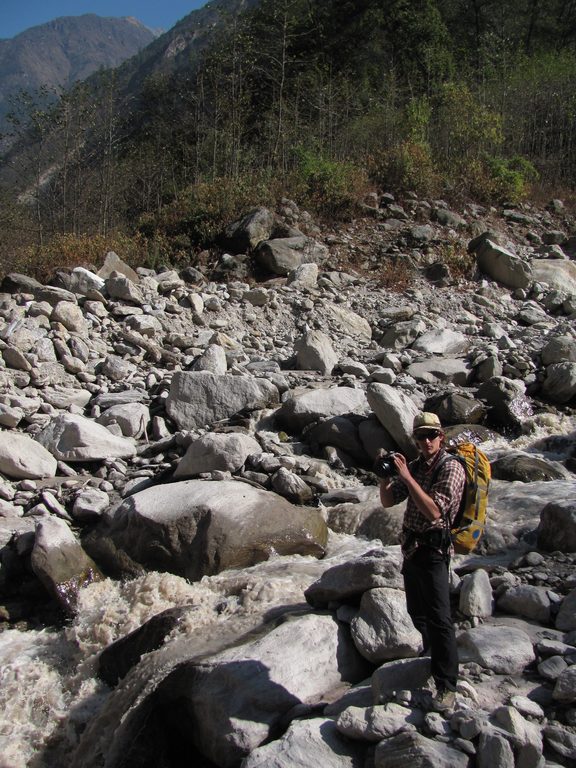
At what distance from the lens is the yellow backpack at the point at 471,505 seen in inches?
117

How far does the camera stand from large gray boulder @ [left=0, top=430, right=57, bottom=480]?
6129mm

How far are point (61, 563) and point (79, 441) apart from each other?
1646 millimetres

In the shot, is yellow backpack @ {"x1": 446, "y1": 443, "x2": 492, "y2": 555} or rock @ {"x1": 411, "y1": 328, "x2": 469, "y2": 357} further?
rock @ {"x1": 411, "y1": 328, "x2": 469, "y2": 357}

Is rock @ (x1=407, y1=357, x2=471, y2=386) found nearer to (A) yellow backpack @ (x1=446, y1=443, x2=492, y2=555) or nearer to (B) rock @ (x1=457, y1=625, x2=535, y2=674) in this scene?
(B) rock @ (x1=457, y1=625, x2=535, y2=674)

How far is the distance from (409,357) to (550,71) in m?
13.4

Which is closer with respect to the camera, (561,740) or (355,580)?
(561,740)

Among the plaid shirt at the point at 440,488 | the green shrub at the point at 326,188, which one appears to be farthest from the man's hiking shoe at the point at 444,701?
the green shrub at the point at 326,188

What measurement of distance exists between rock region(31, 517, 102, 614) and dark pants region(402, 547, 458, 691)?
111 inches

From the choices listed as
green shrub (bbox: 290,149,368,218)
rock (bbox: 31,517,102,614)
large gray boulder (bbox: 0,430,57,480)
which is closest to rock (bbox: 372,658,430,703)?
rock (bbox: 31,517,102,614)

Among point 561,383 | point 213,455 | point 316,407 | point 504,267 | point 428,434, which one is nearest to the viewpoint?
point 428,434

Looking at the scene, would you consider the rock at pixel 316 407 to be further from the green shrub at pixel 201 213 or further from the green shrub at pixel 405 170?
the green shrub at pixel 405 170

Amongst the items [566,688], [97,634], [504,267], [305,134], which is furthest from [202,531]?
[305,134]

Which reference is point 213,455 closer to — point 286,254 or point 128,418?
point 128,418

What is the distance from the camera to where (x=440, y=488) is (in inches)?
115
